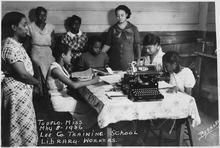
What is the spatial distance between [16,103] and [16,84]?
12cm

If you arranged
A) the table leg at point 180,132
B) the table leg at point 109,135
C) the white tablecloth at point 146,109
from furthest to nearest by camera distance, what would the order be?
the table leg at point 180,132, the table leg at point 109,135, the white tablecloth at point 146,109

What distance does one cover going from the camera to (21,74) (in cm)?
178

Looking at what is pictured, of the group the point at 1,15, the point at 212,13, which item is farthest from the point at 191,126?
the point at 1,15

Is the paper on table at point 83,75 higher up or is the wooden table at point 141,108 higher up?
the paper on table at point 83,75

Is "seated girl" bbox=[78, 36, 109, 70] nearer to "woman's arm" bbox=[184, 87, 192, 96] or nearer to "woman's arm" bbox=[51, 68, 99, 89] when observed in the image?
"woman's arm" bbox=[51, 68, 99, 89]

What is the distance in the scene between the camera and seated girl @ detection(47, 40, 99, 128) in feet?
6.32

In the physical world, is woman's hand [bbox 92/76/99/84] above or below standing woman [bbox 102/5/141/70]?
below

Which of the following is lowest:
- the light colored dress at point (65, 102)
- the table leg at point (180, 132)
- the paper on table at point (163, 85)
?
the table leg at point (180, 132)

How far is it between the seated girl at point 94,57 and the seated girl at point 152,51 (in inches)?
11.6

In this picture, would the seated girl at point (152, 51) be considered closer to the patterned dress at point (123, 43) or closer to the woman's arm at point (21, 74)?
the patterned dress at point (123, 43)

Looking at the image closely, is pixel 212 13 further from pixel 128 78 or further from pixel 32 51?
pixel 32 51

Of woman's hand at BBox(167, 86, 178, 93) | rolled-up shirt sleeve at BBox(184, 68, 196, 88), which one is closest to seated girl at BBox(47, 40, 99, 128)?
woman's hand at BBox(167, 86, 178, 93)

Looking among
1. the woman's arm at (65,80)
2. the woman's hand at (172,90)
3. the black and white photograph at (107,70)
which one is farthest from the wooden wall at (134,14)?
the woman's hand at (172,90)

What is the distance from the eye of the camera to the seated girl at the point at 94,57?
208cm
